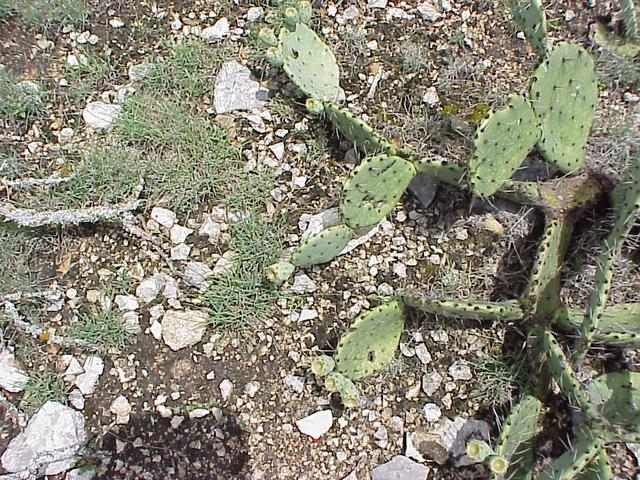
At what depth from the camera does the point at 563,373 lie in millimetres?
1868

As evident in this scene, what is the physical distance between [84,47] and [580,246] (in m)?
2.14

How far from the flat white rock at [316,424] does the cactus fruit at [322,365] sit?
0.20 metres

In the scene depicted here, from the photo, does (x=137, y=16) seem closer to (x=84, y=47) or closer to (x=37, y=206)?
(x=84, y=47)

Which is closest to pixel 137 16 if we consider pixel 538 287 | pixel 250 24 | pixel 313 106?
pixel 250 24

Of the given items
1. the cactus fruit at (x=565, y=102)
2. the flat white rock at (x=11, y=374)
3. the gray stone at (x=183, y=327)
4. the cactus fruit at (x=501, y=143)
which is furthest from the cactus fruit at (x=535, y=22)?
the flat white rock at (x=11, y=374)

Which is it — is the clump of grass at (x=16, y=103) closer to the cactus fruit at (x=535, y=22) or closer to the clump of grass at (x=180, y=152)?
the clump of grass at (x=180, y=152)

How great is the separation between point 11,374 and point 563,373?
68.2 inches

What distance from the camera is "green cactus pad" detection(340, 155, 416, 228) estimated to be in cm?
205

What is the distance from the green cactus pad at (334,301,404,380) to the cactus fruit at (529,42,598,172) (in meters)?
0.69

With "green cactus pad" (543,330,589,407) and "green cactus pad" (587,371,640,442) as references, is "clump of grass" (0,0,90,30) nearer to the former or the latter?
"green cactus pad" (543,330,589,407)

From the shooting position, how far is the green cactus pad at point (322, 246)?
212 centimetres

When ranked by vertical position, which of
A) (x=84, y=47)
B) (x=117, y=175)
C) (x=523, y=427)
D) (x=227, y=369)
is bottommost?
(x=227, y=369)

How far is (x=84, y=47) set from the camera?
2.88 meters

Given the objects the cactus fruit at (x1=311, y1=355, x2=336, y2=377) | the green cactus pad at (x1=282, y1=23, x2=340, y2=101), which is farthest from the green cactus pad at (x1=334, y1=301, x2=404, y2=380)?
the green cactus pad at (x1=282, y1=23, x2=340, y2=101)
